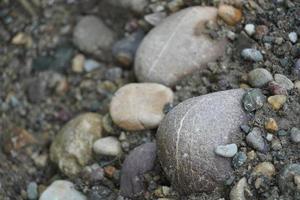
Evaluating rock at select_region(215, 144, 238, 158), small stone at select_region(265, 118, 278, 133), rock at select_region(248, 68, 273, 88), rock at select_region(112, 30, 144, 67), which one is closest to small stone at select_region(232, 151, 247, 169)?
rock at select_region(215, 144, 238, 158)

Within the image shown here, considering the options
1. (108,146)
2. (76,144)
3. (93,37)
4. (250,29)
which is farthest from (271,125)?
(93,37)

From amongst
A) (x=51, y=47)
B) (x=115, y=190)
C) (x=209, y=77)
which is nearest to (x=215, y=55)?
(x=209, y=77)

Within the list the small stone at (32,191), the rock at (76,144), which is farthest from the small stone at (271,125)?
the small stone at (32,191)

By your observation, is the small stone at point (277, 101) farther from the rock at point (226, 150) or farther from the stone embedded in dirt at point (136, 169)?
the stone embedded in dirt at point (136, 169)

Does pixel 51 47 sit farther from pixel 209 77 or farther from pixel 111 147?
pixel 209 77

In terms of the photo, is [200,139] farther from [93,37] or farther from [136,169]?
[93,37]

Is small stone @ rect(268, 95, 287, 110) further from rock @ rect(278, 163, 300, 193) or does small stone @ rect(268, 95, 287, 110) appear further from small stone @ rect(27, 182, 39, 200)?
small stone @ rect(27, 182, 39, 200)
